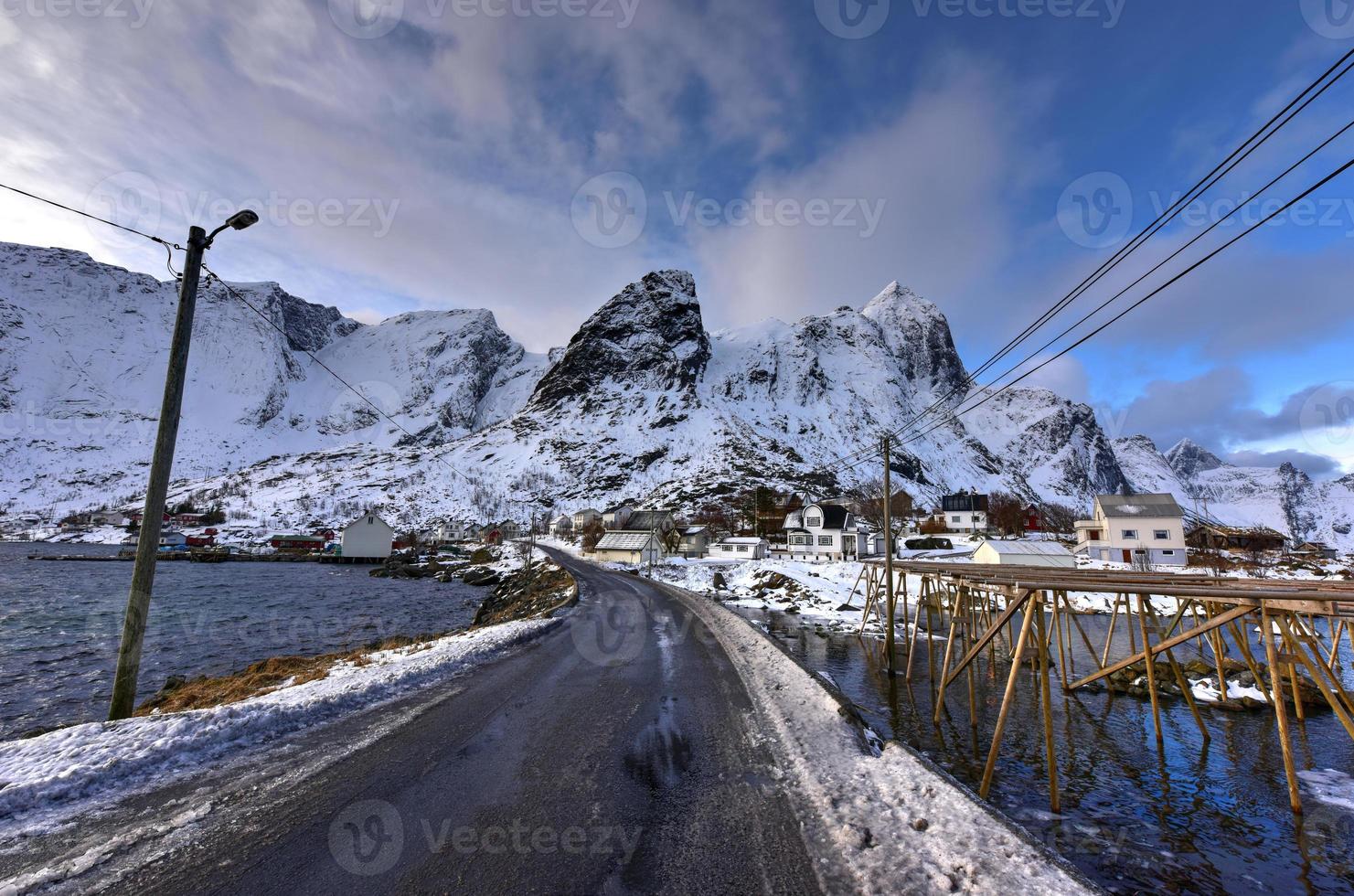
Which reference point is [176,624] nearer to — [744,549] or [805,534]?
[744,549]

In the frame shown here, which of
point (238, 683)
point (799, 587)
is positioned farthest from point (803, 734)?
point (799, 587)

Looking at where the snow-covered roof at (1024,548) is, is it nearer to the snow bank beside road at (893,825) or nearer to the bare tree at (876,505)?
the bare tree at (876,505)

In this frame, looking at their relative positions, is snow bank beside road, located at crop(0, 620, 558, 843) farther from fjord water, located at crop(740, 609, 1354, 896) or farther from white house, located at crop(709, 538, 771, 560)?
white house, located at crop(709, 538, 771, 560)

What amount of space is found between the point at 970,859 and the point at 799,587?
39.0 m

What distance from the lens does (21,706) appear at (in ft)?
56.7

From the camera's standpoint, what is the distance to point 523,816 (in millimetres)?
6258

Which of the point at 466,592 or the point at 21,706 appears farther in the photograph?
the point at 466,592

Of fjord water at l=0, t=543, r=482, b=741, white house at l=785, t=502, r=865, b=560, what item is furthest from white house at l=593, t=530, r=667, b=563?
fjord water at l=0, t=543, r=482, b=741

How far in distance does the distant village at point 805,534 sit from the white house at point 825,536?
124 millimetres

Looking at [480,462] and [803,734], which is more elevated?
[480,462]

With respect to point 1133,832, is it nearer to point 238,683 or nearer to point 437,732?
point 437,732

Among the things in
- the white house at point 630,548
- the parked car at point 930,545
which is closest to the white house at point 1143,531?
the parked car at point 930,545

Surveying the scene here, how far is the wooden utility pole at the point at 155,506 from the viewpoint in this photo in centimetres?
898

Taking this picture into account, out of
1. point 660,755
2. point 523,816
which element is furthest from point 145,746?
point 660,755
